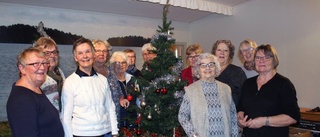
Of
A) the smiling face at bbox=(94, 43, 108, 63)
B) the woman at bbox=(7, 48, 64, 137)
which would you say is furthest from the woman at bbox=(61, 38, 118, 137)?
the smiling face at bbox=(94, 43, 108, 63)

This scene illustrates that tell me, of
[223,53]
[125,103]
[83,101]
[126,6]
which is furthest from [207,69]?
[126,6]

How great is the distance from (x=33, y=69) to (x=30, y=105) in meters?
0.23

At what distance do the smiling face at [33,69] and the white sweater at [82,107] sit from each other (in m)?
0.47

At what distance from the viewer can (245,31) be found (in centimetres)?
572

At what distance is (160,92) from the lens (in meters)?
2.43

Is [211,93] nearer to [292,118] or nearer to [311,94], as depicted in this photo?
[292,118]

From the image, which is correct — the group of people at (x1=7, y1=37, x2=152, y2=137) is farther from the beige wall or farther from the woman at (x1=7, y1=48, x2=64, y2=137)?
the beige wall

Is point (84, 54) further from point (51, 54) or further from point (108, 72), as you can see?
point (108, 72)

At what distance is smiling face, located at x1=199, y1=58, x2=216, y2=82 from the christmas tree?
314 mm

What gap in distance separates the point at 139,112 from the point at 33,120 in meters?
1.08

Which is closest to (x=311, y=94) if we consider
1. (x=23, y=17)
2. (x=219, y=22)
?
(x=219, y=22)

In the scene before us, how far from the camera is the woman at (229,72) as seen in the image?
271 centimetres

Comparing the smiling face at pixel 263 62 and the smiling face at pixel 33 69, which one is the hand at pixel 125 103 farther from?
the smiling face at pixel 263 62

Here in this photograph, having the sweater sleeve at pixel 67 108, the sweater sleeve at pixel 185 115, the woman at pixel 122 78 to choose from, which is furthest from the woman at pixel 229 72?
the sweater sleeve at pixel 67 108
